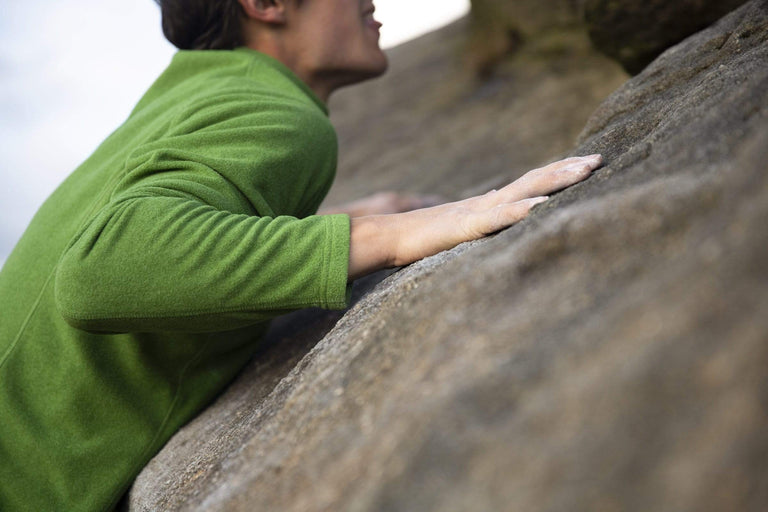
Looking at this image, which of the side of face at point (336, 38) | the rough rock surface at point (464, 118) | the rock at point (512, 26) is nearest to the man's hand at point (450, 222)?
the side of face at point (336, 38)

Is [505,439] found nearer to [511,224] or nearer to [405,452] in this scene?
[405,452]

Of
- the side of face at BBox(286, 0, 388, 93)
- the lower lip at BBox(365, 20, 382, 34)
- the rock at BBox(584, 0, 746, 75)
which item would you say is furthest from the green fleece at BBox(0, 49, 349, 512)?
the rock at BBox(584, 0, 746, 75)

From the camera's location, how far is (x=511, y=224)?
831 millimetres

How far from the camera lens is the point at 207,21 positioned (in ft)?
4.92

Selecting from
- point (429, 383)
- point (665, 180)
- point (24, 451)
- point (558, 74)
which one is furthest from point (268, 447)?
point (558, 74)

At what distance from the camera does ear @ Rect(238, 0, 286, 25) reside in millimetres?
Result: 1486

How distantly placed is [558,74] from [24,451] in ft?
11.2

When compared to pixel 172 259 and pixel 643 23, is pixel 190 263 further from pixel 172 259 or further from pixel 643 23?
pixel 643 23

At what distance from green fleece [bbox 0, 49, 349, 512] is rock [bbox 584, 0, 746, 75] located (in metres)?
1.18

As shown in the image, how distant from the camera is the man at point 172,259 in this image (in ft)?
2.72

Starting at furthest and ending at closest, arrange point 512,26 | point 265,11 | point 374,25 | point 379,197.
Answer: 1. point 512,26
2. point 379,197
3. point 374,25
4. point 265,11

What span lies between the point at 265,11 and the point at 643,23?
43.4 inches

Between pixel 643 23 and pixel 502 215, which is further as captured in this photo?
pixel 643 23

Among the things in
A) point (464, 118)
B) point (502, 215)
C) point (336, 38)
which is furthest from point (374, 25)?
point (464, 118)
